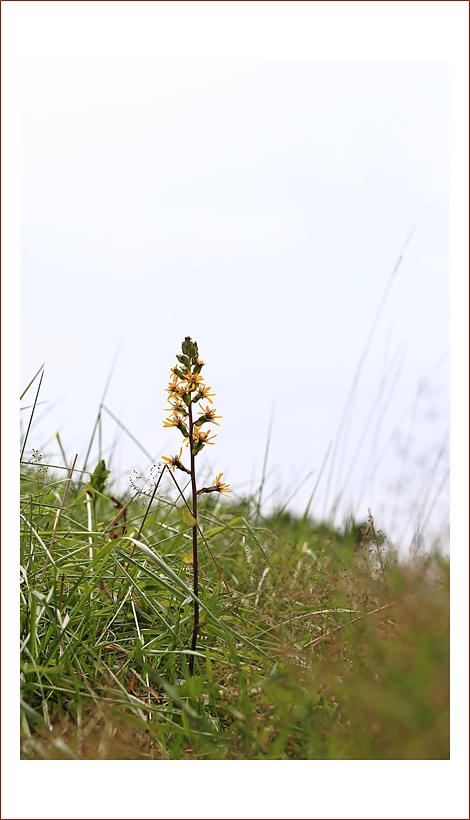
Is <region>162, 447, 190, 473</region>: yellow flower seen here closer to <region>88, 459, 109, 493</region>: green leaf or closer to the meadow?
the meadow

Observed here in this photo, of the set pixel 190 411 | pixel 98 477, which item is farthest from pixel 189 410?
pixel 98 477

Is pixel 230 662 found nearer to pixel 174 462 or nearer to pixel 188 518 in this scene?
pixel 188 518

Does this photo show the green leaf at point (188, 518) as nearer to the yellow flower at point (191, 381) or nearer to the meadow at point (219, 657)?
the meadow at point (219, 657)

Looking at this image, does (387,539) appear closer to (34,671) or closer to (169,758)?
(169,758)

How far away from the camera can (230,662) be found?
5.89ft

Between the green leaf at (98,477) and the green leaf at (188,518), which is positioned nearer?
the green leaf at (188,518)

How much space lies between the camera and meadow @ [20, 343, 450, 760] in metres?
1.36

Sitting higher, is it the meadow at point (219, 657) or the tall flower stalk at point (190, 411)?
the tall flower stalk at point (190, 411)

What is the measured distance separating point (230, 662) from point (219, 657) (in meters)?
0.03

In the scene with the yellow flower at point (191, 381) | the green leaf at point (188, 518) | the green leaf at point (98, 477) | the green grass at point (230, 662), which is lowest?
the green grass at point (230, 662)

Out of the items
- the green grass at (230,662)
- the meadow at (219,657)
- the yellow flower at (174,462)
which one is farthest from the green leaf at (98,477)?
the yellow flower at (174,462)

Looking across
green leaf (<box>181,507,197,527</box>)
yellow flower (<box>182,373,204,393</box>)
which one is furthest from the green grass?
yellow flower (<box>182,373,204,393</box>)

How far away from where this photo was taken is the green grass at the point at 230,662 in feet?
Answer: 4.44

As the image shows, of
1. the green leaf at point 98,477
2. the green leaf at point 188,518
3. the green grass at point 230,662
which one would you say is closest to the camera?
the green grass at point 230,662
